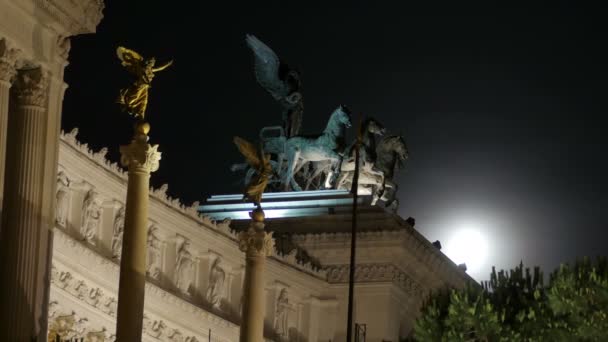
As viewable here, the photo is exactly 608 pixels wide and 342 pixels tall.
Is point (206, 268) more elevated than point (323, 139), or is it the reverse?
point (323, 139)

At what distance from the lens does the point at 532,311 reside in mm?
38062

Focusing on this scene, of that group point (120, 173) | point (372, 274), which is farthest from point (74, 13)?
point (372, 274)

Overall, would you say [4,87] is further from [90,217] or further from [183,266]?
[183,266]

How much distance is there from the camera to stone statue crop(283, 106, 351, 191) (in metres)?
51.1

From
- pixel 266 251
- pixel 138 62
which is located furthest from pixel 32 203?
pixel 266 251

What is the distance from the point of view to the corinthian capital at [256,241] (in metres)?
33.2

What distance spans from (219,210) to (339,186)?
3700 mm

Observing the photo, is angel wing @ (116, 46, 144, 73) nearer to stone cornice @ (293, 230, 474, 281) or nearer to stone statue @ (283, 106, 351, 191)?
stone cornice @ (293, 230, 474, 281)

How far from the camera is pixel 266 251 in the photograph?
3384cm

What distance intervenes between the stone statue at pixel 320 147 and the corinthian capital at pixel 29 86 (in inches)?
1041

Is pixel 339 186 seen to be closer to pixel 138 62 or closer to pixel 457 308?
pixel 457 308

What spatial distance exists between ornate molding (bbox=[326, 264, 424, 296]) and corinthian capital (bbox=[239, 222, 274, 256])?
50.6 ft

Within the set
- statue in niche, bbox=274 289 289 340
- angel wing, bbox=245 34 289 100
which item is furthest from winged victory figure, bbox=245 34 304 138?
statue in niche, bbox=274 289 289 340

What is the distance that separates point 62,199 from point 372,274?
1496 centimetres
